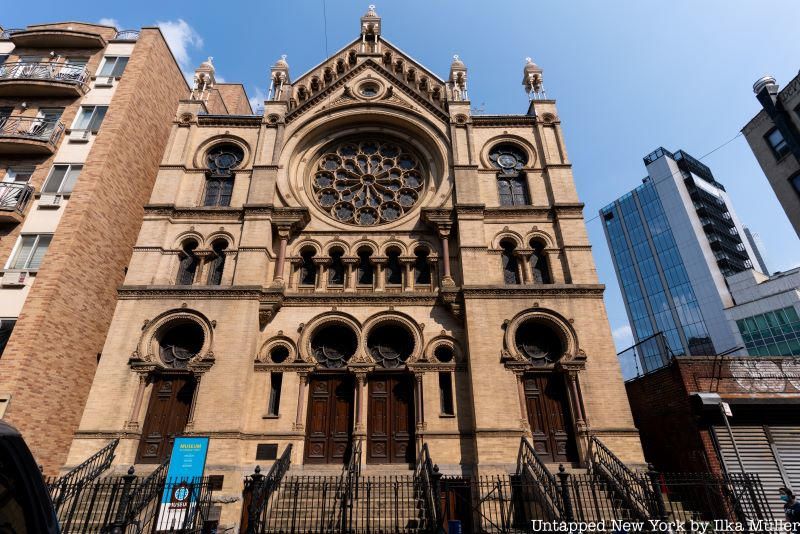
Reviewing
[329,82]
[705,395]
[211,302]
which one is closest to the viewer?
[705,395]

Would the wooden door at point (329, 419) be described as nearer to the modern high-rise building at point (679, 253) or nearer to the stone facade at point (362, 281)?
the stone facade at point (362, 281)

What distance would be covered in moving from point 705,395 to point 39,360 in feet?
73.1

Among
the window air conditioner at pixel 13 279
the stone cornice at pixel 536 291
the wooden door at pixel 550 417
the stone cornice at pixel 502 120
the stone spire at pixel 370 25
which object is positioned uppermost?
the stone spire at pixel 370 25

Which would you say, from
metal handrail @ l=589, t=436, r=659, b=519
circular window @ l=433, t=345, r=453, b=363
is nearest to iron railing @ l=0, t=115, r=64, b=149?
circular window @ l=433, t=345, r=453, b=363

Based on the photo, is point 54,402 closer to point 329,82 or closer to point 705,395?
point 329,82

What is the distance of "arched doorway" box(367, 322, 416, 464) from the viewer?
14977mm

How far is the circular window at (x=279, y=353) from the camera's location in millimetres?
16234

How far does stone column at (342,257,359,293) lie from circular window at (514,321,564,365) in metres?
6.87

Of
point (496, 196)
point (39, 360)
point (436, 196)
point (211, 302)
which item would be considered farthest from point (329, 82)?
point (39, 360)

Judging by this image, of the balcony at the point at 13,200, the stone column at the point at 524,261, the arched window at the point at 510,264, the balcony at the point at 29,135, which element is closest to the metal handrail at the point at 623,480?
the stone column at the point at 524,261

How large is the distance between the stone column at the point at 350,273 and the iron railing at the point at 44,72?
Result: 1617 cm

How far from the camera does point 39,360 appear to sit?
1442 cm

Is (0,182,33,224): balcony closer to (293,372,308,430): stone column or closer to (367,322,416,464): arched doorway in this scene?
(293,372,308,430): stone column

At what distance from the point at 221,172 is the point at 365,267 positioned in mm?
8595
